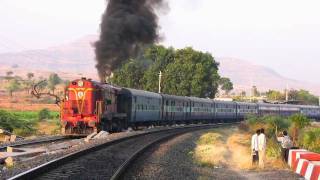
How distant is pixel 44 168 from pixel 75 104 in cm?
1736

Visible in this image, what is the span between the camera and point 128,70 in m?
108

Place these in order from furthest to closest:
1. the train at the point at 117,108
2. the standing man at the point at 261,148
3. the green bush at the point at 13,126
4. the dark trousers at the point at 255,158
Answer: the green bush at the point at 13,126
the train at the point at 117,108
the dark trousers at the point at 255,158
the standing man at the point at 261,148

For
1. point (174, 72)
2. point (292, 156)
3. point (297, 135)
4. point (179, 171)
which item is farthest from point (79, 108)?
point (174, 72)

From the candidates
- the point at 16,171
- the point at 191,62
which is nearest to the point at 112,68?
the point at 16,171

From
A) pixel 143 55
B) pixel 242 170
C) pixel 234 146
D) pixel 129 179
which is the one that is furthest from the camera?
pixel 143 55

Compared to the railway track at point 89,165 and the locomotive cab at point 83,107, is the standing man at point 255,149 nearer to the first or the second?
the railway track at point 89,165

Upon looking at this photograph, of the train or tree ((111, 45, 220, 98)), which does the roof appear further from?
tree ((111, 45, 220, 98))

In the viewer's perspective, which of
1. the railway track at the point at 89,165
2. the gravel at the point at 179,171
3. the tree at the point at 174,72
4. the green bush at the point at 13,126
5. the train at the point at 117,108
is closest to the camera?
the railway track at the point at 89,165

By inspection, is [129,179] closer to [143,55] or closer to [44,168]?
[44,168]

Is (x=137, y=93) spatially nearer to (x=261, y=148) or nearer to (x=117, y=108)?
(x=117, y=108)

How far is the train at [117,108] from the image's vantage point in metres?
32.4

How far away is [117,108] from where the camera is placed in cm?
3712

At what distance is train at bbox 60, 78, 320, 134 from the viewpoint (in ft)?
106

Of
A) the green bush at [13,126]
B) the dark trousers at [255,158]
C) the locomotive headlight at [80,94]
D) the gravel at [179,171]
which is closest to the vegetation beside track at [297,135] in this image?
the dark trousers at [255,158]
